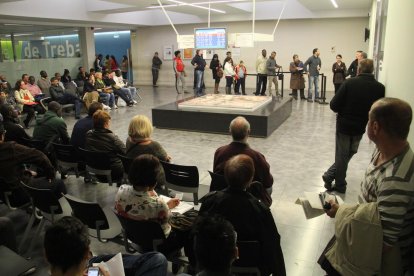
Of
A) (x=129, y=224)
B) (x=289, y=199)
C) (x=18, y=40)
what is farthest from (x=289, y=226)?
(x=18, y=40)

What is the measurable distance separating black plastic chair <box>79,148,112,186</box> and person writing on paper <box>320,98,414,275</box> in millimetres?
2805

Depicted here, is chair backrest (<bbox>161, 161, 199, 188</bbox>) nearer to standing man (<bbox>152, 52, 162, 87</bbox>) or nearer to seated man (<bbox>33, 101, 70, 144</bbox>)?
seated man (<bbox>33, 101, 70, 144</bbox>)

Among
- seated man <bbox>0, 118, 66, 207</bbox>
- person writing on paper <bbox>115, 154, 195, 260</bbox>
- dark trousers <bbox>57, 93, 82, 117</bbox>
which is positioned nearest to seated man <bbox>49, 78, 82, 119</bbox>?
dark trousers <bbox>57, 93, 82, 117</bbox>

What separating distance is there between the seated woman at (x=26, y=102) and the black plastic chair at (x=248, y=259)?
7.88 meters

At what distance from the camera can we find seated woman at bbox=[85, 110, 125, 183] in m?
4.07

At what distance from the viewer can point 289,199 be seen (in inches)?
168

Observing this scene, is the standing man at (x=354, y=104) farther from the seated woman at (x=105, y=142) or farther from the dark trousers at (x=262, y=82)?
the dark trousers at (x=262, y=82)

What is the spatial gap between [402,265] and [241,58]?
571 inches

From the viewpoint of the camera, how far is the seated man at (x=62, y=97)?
9578mm

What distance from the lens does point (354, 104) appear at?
395cm

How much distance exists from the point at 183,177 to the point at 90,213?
1.06m

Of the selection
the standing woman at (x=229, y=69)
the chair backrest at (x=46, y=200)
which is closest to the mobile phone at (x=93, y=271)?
the chair backrest at (x=46, y=200)

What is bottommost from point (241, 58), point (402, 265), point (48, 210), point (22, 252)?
point (22, 252)

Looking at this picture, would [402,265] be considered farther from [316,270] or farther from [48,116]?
[48,116]
